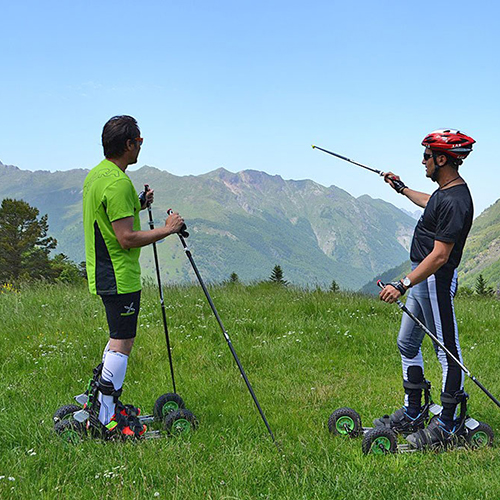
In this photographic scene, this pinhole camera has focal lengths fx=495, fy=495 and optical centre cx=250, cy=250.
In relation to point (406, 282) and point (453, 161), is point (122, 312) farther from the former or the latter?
point (453, 161)

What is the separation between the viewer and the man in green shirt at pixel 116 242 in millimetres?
4914

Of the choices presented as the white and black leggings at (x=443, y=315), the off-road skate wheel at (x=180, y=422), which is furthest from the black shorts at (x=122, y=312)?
the white and black leggings at (x=443, y=315)

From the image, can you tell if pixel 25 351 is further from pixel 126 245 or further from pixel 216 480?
pixel 216 480

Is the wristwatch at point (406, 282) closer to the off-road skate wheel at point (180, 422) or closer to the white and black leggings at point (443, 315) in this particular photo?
the white and black leggings at point (443, 315)

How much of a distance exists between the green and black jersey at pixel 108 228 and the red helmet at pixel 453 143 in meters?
3.21

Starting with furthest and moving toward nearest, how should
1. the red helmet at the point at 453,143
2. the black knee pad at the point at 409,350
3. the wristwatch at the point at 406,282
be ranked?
the black knee pad at the point at 409,350, the red helmet at the point at 453,143, the wristwatch at the point at 406,282

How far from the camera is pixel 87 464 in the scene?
176 inches

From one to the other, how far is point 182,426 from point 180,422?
0.05 metres

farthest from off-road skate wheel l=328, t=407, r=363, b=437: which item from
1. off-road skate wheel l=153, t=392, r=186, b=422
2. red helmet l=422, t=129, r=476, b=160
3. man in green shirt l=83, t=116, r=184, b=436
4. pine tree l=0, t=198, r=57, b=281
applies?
pine tree l=0, t=198, r=57, b=281

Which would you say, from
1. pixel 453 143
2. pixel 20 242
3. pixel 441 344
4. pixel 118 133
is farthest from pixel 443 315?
pixel 20 242

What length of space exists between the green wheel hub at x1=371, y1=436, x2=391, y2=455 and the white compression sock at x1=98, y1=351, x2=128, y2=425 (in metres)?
2.73

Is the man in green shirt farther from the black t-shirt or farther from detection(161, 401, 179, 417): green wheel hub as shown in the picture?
the black t-shirt

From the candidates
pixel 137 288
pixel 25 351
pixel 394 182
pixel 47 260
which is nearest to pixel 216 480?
pixel 137 288

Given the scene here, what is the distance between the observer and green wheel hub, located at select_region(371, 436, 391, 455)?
198 inches
